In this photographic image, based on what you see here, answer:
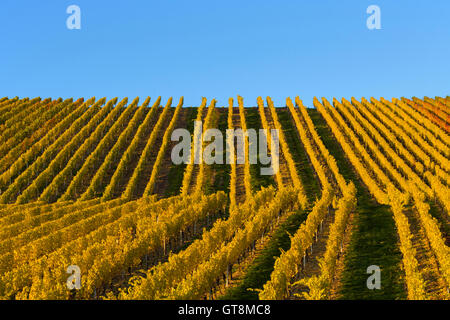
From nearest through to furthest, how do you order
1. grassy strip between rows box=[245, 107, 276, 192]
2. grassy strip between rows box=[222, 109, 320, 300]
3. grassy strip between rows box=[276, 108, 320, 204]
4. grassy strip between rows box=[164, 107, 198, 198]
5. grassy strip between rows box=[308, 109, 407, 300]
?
1. grassy strip between rows box=[308, 109, 407, 300]
2. grassy strip between rows box=[222, 109, 320, 300]
3. grassy strip between rows box=[276, 108, 320, 204]
4. grassy strip between rows box=[164, 107, 198, 198]
5. grassy strip between rows box=[245, 107, 276, 192]

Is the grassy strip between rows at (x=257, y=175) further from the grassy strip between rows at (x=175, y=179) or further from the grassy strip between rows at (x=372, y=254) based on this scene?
the grassy strip between rows at (x=372, y=254)

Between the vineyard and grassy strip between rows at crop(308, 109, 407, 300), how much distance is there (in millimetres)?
169

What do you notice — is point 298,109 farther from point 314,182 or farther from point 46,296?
point 46,296

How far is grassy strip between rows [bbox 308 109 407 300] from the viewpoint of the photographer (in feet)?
104

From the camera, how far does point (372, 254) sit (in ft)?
128

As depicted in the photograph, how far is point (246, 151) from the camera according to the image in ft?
259

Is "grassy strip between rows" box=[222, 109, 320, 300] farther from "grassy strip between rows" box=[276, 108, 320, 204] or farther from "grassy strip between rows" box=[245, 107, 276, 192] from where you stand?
"grassy strip between rows" box=[245, 107, 276, 192]

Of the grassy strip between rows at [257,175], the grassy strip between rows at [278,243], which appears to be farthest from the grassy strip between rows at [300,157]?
the grassy strip between rows at [257,175]

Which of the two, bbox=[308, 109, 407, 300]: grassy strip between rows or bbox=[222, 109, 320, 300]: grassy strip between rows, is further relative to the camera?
bbox=[222, 109, 320, 300]: grassy strip between rows

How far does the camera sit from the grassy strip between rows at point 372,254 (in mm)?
31736

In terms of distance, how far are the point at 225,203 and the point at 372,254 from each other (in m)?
19.9

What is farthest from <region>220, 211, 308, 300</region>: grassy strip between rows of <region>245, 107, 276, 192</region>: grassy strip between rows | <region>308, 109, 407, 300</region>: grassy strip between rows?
<region>245, 107, 276, 192</region>: grassy strip between rows
